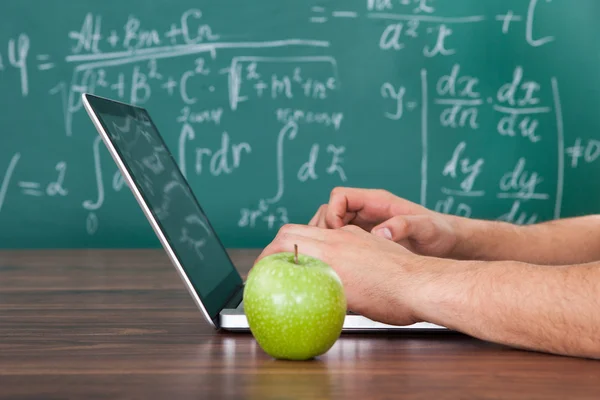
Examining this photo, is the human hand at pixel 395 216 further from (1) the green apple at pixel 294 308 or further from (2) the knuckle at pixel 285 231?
(1) the green apple at pixel 294 308

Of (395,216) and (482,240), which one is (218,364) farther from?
(482,240)

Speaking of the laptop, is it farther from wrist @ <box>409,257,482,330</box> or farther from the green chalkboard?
the green chalkboard

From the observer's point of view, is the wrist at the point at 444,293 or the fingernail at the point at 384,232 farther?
the fingernail at the point at 384,232

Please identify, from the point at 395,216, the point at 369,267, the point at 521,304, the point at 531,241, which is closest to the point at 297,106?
the point at 531,241

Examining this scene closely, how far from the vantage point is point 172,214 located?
3.25 ft

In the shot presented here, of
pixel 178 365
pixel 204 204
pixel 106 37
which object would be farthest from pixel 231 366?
pixel 106 37

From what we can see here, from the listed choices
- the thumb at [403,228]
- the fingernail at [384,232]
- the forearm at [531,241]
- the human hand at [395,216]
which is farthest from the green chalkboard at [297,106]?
the fingernail at [384,232]

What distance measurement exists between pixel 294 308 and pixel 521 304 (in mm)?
232

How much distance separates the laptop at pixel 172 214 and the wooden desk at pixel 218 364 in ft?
0.09

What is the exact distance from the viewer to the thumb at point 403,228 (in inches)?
43.6

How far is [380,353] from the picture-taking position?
0.80 m

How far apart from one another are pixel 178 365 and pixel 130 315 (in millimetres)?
296

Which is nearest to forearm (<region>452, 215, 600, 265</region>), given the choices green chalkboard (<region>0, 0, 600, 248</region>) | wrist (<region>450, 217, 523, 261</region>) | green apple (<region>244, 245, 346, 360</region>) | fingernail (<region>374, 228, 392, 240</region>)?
wrist (<region>450, 217, 523, 261</region>)

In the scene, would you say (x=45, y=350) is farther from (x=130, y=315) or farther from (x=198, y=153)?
(x=198, y=153)
